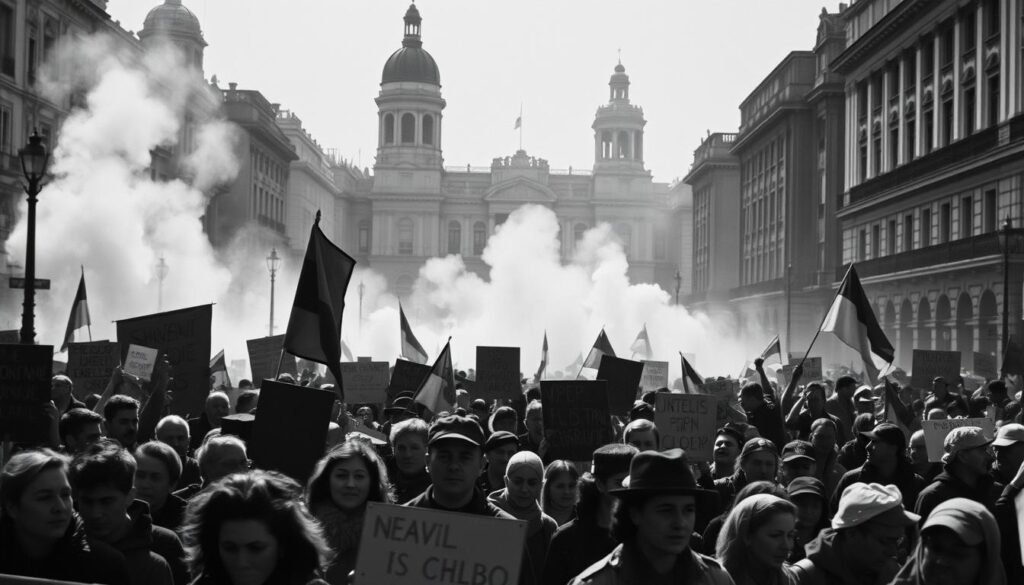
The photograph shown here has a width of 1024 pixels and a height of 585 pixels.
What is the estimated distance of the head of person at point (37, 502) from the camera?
4.82 meters

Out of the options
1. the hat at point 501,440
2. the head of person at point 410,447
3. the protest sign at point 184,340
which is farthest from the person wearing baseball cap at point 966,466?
the protest sign at point 184,340

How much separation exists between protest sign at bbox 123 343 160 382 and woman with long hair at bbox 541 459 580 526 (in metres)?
5.85

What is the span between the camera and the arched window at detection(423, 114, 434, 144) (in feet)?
413

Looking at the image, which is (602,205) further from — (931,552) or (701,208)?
(931,552)

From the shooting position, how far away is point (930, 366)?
1970 centimetres

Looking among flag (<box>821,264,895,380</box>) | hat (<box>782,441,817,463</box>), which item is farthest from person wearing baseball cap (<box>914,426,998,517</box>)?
flag (<box>821,264,895,380</box>)

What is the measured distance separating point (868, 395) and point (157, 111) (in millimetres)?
41941

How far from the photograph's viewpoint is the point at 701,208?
293ft

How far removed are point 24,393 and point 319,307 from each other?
2.11 m

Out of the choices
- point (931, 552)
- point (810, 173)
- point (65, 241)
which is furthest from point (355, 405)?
point (810, 173)

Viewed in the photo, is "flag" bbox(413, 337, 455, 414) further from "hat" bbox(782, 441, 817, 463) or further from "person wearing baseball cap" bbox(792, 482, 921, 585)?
"person wearing baseball cap" bbox(792, 482, 921, 585)

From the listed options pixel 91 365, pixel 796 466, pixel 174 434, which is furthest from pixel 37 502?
pixel 91 365

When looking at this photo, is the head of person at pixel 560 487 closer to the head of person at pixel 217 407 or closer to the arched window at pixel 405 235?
the head of person at pixel 217 407

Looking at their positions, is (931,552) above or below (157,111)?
below
